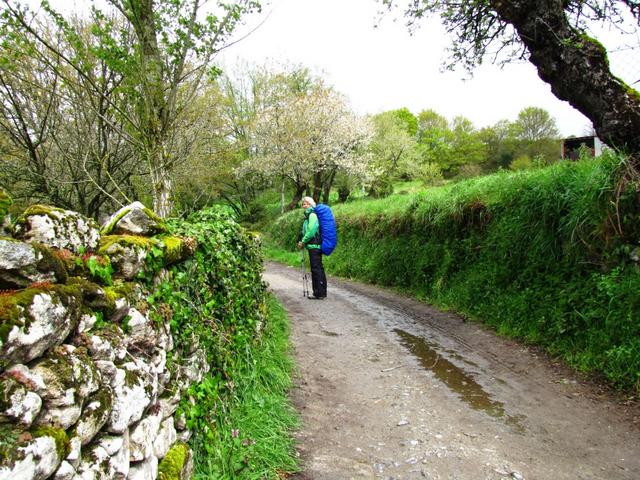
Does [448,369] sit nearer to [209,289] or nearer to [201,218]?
[209,289]

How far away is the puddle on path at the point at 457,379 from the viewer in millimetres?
4391

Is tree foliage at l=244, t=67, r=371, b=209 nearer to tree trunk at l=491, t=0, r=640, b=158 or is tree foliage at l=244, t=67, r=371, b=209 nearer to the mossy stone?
tree trunk at l=491, t=0, r=640, b=158

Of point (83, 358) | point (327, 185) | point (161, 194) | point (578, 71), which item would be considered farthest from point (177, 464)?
point (327, 185)

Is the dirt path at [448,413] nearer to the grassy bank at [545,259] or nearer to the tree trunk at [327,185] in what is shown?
the grassy bank at [545,259]

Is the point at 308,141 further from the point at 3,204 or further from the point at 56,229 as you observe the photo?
the point at 3,204

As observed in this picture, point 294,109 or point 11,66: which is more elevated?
A: point 294,109

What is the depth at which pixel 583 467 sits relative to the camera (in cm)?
347

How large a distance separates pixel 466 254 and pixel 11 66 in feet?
28.7

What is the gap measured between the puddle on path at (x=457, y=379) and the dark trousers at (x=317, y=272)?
3.10m

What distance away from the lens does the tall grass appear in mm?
3172

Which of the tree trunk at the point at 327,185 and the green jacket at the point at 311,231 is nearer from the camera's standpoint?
the green jacket at the point at 311,231

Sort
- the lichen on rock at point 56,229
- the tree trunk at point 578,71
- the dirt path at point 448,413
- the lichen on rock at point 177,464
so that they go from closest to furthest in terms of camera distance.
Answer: the lichen on rock at point 56,229
the lichen on rock at point 177,464
the dirt path at point 448,413
the tree trunk at point 578,71

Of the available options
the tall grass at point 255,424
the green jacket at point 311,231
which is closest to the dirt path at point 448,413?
the tall grass at point 255,424

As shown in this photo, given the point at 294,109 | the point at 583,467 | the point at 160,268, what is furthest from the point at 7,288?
the point at 294,109
